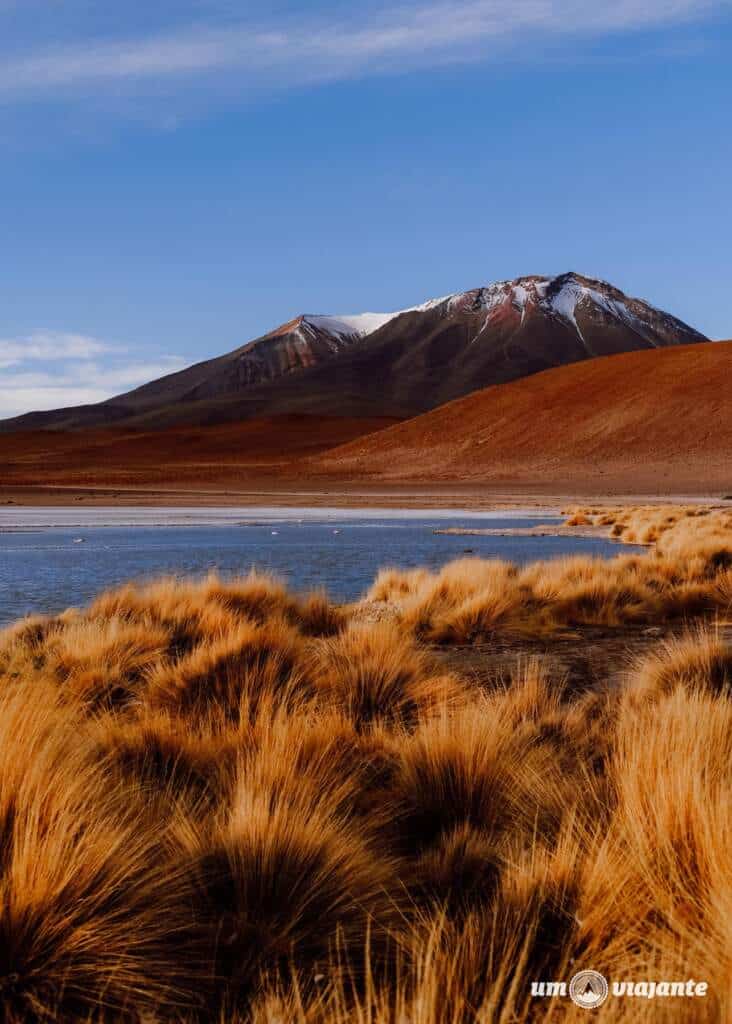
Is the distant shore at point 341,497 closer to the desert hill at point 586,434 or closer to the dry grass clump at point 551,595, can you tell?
the desert hill at point 586,434

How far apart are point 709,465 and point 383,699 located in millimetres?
53668

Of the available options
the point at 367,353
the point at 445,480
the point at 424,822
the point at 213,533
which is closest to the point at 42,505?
the point at 213,533

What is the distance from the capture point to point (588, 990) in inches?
89.0

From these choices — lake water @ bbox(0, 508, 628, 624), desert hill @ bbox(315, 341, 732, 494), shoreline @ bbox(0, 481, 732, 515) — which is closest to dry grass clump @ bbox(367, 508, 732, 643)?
lake water @ bbox(0, 508, 628, 624)

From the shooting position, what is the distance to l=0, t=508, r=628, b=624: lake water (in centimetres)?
1336

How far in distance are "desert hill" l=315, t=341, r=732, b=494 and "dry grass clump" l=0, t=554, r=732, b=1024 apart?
151ft

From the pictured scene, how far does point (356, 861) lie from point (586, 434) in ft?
213

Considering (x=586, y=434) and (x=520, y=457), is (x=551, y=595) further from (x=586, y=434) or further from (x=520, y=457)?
(x=586, y=434)

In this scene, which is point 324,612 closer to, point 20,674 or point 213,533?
point 20,674

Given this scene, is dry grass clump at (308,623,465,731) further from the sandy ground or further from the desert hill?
the desert hill

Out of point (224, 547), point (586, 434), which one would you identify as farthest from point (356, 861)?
point (586, 434)

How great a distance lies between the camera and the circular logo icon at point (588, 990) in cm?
214

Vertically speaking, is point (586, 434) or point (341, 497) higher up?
point (586, 434)

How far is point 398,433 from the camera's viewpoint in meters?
78.7
